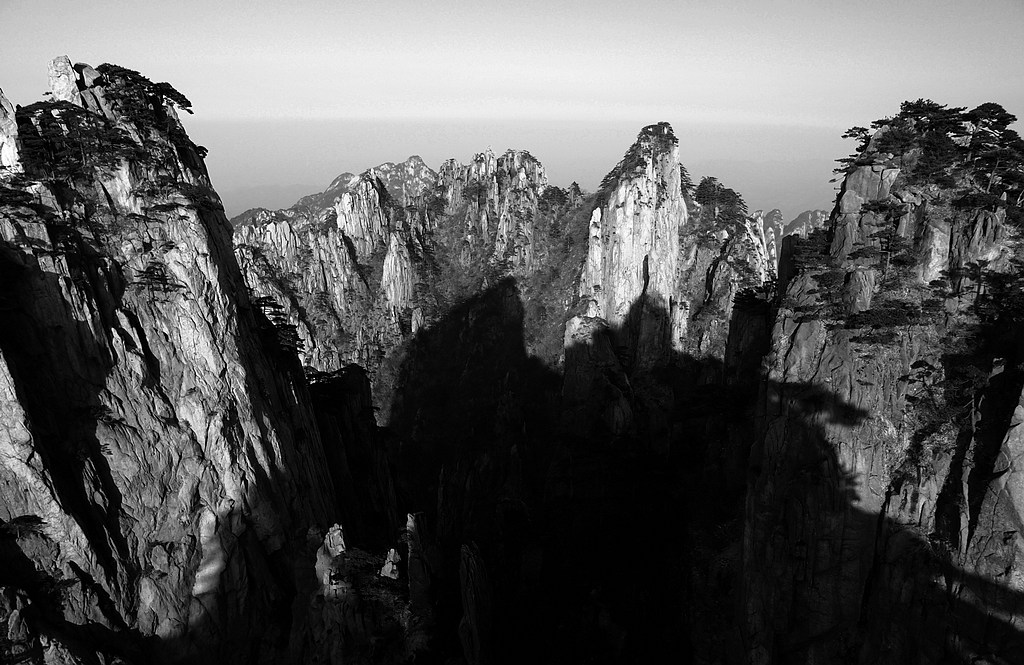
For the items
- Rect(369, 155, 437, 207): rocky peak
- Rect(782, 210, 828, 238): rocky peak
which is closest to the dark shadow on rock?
Rect(782, 210, 828, 238): rocky peak

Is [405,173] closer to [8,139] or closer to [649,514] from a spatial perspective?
[649,514]

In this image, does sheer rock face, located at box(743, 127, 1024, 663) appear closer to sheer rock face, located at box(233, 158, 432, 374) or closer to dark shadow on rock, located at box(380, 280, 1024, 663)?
dark shadow on rock, located at box(380, 280, 1024, 663)

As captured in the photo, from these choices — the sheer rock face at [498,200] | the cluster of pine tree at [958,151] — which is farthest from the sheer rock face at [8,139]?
the sheer rock face at [498,200]

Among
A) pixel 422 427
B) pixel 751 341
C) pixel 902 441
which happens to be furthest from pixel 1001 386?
pixel 422 427

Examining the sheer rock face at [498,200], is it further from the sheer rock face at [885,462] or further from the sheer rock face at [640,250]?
the sheer rock face at [885,462]

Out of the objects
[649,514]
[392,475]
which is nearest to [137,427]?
[392,475]

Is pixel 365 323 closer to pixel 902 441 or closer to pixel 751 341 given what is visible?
pixel 751 341
